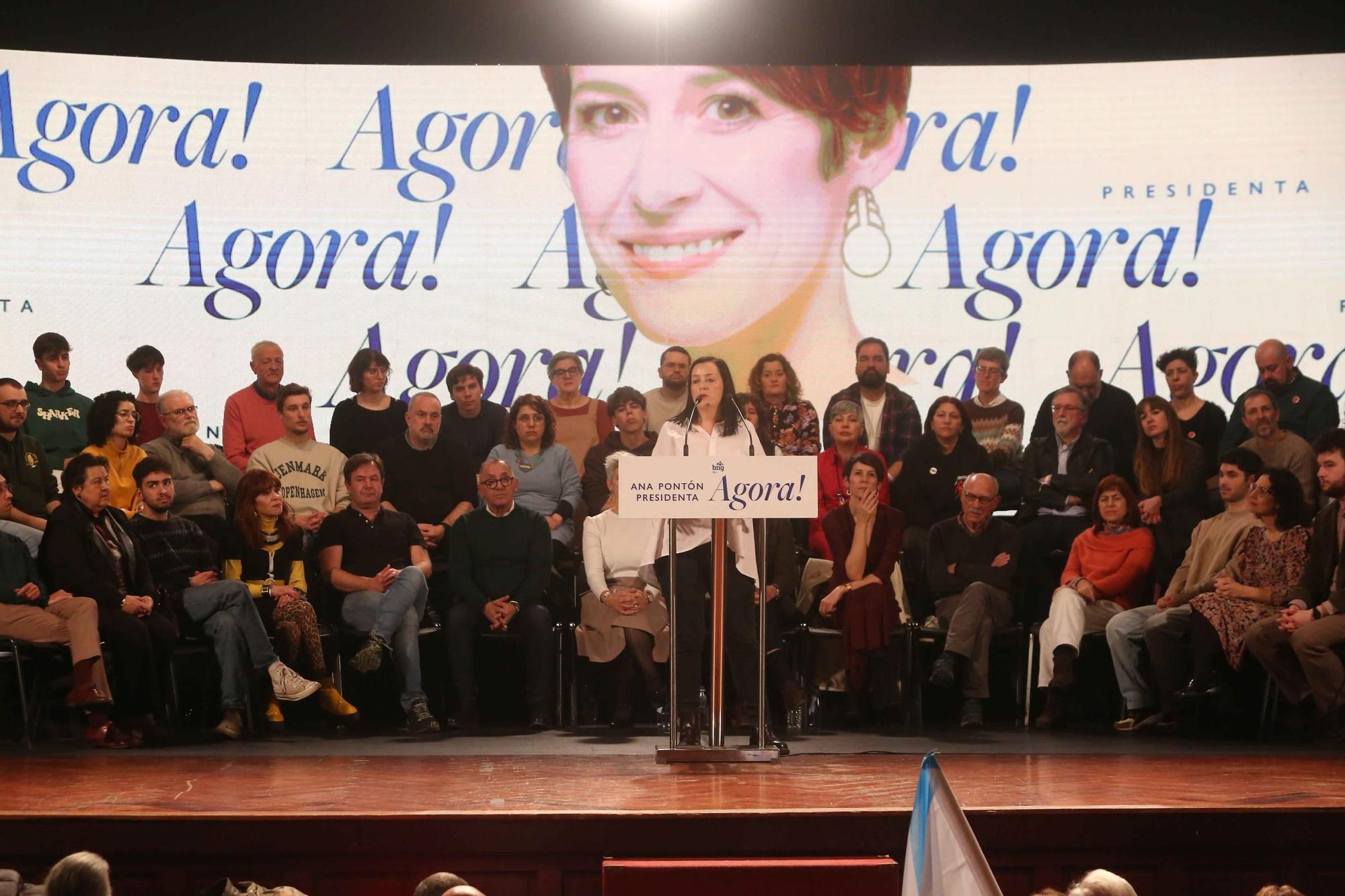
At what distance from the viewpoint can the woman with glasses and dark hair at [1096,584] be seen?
219 inches

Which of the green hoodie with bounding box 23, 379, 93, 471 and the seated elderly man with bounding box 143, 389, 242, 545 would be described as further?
the green hoodie with bounding box 23, 379, 93, 471

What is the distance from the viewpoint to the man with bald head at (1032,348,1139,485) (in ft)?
19.8

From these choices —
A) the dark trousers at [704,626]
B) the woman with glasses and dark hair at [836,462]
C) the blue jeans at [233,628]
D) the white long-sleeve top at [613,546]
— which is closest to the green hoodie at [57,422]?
the blue jeans at [233,628]

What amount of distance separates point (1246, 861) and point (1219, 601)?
203 cm

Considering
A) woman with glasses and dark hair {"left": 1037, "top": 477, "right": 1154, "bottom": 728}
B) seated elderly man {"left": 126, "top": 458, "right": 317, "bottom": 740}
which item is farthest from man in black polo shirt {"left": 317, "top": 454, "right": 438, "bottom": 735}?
woman with glasses and dark hair {"left": 1037, "top": 477, "right": 1154, "bottom": 728}

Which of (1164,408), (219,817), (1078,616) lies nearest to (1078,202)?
(1164,408)

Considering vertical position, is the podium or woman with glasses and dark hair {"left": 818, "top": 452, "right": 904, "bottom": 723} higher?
the podium

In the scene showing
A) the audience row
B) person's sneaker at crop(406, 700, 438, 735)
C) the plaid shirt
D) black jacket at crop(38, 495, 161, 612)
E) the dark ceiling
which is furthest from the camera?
the dark ceiling

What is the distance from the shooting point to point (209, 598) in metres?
5.31

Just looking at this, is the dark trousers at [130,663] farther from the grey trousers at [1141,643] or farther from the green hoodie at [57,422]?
the grey trousers at [1141,643]

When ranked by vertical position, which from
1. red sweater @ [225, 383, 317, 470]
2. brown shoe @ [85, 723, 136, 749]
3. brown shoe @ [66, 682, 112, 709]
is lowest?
brown shoe @ [85, 723, 136, 749]

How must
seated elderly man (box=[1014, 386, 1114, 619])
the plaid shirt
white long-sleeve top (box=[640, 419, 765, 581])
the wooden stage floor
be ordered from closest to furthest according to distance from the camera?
the wooden stage floor, white long-sleeve top (box=[640, 419, 765, 581]), seated elderly man (box=[1014, 386, 1114, 619]), the plaid shirt

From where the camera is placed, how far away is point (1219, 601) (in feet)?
17.5

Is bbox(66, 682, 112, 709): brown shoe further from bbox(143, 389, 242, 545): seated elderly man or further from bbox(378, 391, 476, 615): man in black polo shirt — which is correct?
bbox(378, 391, 476, 615): man in black polo shirt
